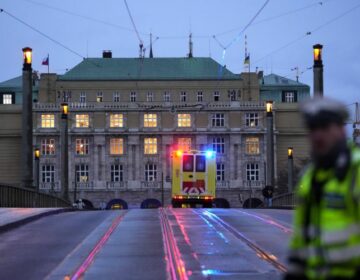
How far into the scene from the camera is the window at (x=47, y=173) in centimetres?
10431

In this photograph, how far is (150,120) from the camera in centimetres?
10456

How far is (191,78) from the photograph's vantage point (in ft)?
362

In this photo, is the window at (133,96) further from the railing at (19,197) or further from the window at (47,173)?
the railing at (19,197)

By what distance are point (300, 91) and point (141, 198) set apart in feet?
103

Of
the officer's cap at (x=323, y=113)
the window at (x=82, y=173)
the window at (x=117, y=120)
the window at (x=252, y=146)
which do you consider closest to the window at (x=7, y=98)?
the window at (x=82, y=173)

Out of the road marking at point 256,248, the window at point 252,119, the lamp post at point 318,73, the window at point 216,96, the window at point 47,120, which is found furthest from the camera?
the window at point 216,96

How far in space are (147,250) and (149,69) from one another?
9786cm

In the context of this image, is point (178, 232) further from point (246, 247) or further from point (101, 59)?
point (101, 59)

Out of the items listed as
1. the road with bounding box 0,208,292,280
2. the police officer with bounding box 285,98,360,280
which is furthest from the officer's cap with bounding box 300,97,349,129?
the road with bounding box 0,208,292,280

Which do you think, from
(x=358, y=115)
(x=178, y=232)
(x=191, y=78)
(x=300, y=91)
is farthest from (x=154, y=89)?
(x=178, y=232)

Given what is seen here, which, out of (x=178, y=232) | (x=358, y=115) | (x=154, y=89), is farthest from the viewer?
(x=154, y=89)

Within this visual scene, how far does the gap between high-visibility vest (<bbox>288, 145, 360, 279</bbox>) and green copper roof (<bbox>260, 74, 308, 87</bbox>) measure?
369 feet

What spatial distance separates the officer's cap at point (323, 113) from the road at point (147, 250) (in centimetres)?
791

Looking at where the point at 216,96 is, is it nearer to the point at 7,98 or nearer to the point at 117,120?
the point at 117,120
